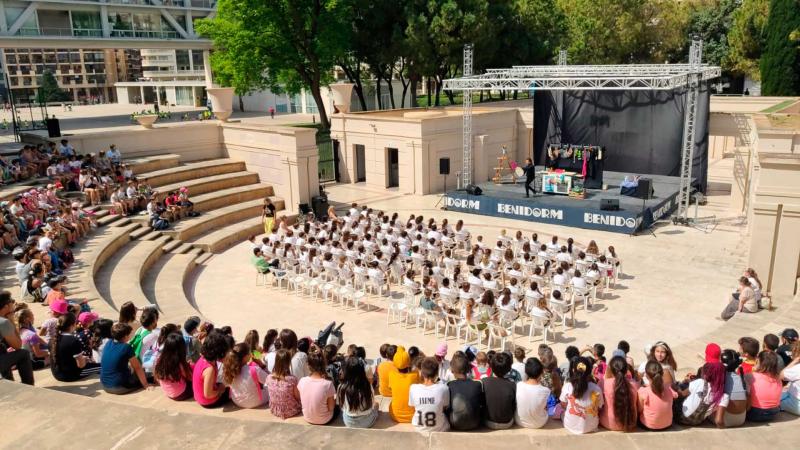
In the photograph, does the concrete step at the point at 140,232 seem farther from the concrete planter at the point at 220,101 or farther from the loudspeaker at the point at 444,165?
the loudspeaker at the point at 444,165

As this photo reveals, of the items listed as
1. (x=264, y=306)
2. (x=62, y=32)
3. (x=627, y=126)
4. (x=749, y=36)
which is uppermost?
(x=62, y=32)

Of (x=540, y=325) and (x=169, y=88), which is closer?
(x=540, y=325)

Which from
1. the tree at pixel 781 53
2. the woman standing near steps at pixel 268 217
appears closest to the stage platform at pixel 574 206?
the woman standing near steps at pixel 268 217

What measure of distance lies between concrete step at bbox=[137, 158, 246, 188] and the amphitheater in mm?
55

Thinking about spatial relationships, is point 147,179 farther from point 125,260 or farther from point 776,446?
point 776,446

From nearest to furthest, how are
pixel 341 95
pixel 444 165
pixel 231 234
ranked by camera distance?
pixel 231 234 < pixel 444 165 < pixel 341 95

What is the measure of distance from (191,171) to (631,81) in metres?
19.1

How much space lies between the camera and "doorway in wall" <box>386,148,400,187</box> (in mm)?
30156

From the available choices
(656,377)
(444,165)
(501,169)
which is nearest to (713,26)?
(501,169)

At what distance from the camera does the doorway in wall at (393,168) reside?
98.9ft

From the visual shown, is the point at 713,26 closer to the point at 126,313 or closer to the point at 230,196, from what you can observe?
the point at 230,196

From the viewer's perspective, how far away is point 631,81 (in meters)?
26.7

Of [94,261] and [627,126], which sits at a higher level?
[627,126]

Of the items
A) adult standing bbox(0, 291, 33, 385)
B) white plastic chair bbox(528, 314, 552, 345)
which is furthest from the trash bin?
white plastic chair bbox(528, 314, 552, 345)
